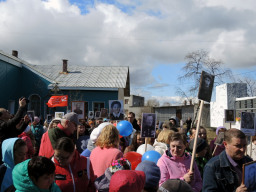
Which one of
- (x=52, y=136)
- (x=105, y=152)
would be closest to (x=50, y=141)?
(x=52, y=136)

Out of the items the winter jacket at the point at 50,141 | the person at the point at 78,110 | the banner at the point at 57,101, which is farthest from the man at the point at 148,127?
the banner at the point at 57,101

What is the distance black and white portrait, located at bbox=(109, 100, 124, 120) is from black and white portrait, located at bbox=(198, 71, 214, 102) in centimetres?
580

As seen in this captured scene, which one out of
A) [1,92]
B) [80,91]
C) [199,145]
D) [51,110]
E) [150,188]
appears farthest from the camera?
[80,91]

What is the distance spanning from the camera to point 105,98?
26812 mm

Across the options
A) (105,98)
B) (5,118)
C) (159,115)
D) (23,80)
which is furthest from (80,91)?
(5,118)

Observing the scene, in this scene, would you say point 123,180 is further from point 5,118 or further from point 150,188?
point 5,118

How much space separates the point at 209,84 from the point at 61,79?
83.4ft

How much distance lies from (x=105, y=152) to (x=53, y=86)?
22652 millimetres

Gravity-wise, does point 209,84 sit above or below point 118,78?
below

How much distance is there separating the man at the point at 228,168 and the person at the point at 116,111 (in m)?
6.74

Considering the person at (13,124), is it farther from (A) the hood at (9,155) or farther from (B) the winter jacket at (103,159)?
(B) the winter jacket at (103,159)

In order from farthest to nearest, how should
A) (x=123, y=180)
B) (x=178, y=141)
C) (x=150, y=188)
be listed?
(x=178, y=141)
(x=150, y=188)
(x=123, y=180)

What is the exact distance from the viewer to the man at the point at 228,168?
8.49ft

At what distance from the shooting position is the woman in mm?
3572
